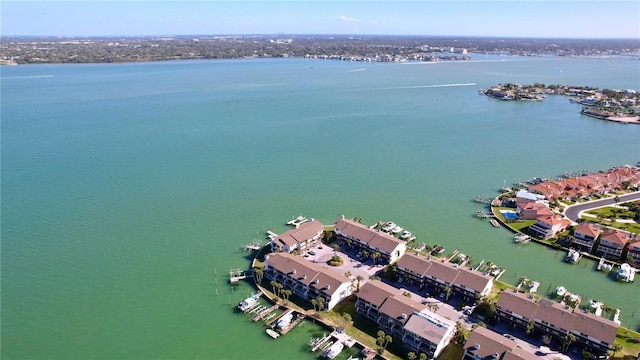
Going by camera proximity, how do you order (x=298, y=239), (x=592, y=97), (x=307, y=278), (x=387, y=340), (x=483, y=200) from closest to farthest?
(x=387, y=340), (x=307, y=278), (x=298, y=239), (x=483, y=200), (x=592, y=97)

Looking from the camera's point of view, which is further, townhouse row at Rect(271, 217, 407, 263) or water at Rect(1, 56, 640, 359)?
townhouse row at Rect(271, 217, 407, 263)

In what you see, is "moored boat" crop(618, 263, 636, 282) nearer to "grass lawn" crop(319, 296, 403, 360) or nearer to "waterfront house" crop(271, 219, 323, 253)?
"grass lawn" crop(319, 296, 403, 360)

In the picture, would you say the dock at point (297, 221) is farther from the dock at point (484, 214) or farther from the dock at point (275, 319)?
the dock at point (484, 214)

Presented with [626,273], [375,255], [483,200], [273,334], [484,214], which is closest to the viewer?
[273,334]

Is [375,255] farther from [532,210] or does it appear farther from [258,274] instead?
[532,210]

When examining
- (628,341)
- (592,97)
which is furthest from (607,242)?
(592,97)

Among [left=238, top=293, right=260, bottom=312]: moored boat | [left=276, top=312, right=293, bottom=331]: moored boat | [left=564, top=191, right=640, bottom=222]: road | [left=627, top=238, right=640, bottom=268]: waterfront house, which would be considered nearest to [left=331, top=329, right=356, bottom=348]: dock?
[left=276, top=312, right=293, bottom=331]: moored boat
